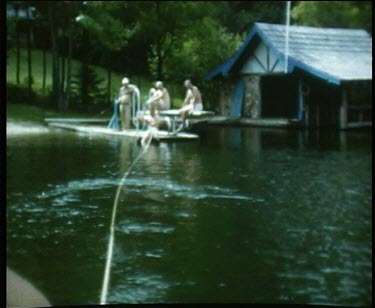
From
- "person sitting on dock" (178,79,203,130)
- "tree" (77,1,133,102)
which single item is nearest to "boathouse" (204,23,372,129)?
"person sitting on dock" (178,79,203,130)

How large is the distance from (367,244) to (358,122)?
6.31 ft

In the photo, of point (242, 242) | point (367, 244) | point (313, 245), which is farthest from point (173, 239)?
point (367, 244)

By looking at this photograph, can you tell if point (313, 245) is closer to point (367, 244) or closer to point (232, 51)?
point (367, 244)

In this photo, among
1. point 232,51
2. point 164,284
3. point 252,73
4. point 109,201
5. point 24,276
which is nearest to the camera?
point 164,284

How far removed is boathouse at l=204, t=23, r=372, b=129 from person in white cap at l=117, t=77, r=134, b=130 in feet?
1.54

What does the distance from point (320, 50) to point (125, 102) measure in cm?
149

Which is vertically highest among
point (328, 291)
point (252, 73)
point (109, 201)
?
point (252, 73)

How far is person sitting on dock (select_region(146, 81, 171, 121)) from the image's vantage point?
4255 millimetres

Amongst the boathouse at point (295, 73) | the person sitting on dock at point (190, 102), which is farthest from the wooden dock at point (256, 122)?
the person sitting on dock at point (190, 102)

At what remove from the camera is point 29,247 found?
4.24 metres

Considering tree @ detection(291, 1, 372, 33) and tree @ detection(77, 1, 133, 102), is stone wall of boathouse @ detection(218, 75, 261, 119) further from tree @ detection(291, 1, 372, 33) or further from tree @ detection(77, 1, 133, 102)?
tree @ detection(77, 1, 133, 102)

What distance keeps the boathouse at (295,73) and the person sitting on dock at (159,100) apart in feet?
0.95

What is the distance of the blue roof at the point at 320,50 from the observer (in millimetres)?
4707

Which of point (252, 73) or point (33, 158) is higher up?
point (252, 73)
